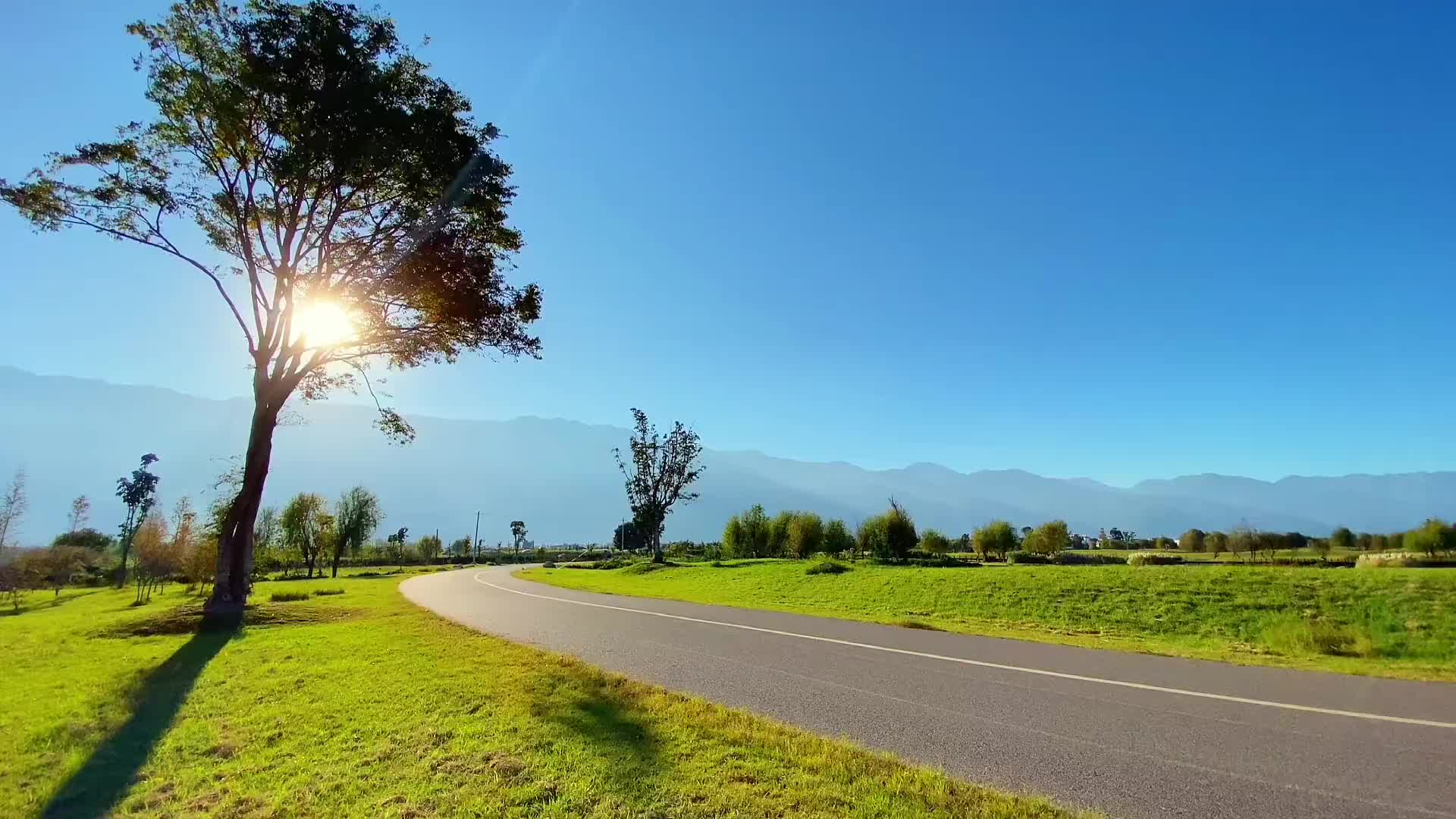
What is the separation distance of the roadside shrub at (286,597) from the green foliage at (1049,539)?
2019 inches

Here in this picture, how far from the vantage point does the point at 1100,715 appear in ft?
22.6

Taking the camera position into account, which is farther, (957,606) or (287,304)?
(957,606)

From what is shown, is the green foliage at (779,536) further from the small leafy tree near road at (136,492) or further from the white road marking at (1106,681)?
the small leafy tree near road at (136,492)

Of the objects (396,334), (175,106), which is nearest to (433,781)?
(396,334)

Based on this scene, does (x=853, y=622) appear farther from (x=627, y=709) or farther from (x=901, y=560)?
(x=901, y=560)

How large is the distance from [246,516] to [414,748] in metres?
15.2

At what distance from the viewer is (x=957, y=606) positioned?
2048 centimetres

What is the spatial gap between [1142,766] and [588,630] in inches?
454

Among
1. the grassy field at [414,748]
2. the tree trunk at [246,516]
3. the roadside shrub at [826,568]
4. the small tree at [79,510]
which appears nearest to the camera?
the grassy field at [414,748]

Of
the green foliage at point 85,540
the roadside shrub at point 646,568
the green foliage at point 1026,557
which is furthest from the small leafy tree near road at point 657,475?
the green foliage at point 85,540

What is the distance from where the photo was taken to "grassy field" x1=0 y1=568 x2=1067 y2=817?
4691mm

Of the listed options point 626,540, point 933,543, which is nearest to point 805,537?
point 933,543

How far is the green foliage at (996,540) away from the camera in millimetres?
54438

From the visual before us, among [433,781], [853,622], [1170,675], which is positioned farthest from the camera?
[853,622]
